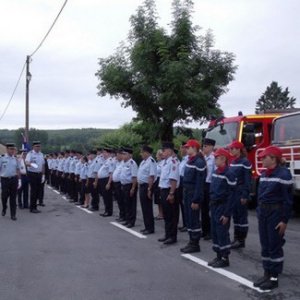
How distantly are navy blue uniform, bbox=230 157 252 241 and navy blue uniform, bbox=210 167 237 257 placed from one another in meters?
1.11

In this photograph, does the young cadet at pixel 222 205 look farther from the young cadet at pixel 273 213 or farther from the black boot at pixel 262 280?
the black boot at pixel 262 280

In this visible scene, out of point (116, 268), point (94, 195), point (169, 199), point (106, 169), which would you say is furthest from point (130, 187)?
point (116, 268)

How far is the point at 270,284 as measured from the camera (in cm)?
595

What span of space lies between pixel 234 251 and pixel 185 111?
12331 millimetres

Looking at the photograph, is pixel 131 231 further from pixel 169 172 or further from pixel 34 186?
pixel 34 186

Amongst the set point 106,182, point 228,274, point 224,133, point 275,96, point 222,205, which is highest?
point 275,96

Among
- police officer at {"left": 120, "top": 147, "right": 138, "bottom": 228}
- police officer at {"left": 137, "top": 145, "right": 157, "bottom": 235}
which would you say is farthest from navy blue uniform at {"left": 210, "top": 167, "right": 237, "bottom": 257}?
police officer at {"left": 120, "top": 147, "right": 138, "bottom": 228}

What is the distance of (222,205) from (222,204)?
0.01 meters

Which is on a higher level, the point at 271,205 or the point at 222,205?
the point at 271,205

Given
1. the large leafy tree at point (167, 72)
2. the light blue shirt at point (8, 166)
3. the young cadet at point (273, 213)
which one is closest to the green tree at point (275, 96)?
the large leafy tree at point (167, 72)

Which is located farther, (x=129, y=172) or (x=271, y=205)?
(x=129, y=172)

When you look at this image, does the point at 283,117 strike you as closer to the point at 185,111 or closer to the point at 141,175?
the point at 141,175

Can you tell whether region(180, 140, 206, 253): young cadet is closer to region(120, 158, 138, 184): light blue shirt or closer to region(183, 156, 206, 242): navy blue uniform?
region(183, 156, 206, 242): navy blue uniform

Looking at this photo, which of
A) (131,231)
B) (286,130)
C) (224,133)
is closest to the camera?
(131,231)
